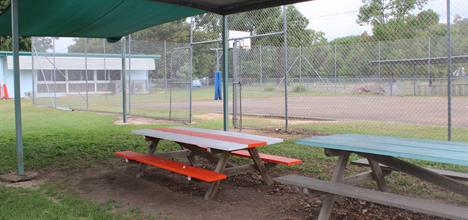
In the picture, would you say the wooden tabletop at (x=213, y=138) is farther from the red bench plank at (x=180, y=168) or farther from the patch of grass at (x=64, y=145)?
the patch of grass at (x=64, y=145)

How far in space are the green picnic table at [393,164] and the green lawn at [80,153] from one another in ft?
3.50

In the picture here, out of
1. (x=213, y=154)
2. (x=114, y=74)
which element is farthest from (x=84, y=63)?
(x=213, y=154)

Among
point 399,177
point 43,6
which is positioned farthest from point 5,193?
point 399,177

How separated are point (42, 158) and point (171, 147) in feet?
7.16

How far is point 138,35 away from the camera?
52062 millimetres

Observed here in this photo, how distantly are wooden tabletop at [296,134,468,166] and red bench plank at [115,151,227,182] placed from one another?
1.05 meters

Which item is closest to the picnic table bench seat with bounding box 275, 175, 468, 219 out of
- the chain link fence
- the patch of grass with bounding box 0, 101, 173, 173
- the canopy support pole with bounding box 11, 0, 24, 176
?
the canopy support pole with bounding box 11, 0, 24, 176

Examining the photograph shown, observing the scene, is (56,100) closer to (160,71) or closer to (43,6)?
(160,71)

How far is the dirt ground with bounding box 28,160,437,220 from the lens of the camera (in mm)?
4406

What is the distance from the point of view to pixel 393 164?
4.12 meters

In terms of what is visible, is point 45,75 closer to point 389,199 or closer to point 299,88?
point 299,88

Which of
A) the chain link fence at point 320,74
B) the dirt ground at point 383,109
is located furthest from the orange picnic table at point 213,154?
the dirt ground at point 383,109

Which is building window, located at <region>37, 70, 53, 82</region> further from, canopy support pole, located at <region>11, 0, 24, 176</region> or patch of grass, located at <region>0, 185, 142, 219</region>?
patch of grass, located at <region>0, 185, 142, 219</region>

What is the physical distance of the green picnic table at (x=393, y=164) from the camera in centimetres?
335
